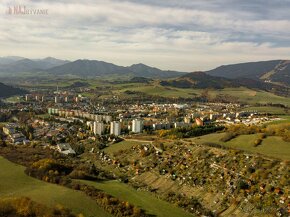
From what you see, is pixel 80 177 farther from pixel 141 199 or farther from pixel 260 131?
pixel 260 131

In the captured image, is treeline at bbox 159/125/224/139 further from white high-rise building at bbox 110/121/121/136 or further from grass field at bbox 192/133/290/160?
white high-rise building at bbox 110/121/121/136

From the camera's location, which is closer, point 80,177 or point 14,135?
point 80,177

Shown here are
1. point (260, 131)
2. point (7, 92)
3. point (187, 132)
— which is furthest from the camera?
point (7, 92)

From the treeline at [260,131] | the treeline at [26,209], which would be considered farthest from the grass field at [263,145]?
the treeline at [26,209]

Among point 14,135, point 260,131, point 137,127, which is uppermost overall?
point 260,131

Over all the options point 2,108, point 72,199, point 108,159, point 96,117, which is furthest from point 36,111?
point 72,199

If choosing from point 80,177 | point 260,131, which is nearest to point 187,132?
point 260,131

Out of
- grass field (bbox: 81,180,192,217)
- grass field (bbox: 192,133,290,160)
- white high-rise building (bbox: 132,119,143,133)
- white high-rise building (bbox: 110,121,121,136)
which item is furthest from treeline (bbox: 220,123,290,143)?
white high-rise building (bbox: 110,121,121,136)

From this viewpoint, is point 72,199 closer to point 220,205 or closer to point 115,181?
point 115,181
